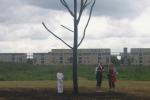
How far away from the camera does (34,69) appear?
60.9m

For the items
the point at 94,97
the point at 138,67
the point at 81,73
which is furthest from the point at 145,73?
the point at 94,97

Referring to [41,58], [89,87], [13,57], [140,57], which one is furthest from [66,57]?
[89,87]

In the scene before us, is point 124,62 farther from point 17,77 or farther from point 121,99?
point 121,99

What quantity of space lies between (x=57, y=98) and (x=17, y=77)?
28973 mm

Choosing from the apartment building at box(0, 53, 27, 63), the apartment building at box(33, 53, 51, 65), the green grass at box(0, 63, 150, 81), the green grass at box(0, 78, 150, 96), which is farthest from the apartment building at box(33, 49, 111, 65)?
the green grass at box(0, 78, 150, 96)

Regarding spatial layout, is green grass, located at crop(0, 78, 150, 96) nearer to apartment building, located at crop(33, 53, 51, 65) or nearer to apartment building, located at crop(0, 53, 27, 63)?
apartment building, located at crop(33, 53, 51, 65)

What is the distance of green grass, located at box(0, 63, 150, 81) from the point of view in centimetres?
5538

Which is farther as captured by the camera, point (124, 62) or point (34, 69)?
point (124, 62)

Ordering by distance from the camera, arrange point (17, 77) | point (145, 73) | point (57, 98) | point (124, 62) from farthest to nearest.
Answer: point (124, 62) → point (145, 73) → point (17, 77) → point (57, 98)

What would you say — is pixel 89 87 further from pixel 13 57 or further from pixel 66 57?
pixel 13 57

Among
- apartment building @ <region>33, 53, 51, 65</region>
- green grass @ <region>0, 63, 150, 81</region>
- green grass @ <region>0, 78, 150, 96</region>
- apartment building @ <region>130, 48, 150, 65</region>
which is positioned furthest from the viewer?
apartment building @ <region>33, 53, 51, 65</region>

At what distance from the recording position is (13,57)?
74688mm

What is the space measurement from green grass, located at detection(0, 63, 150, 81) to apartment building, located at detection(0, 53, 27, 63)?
32.4 feet

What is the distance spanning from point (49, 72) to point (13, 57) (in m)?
17.3
